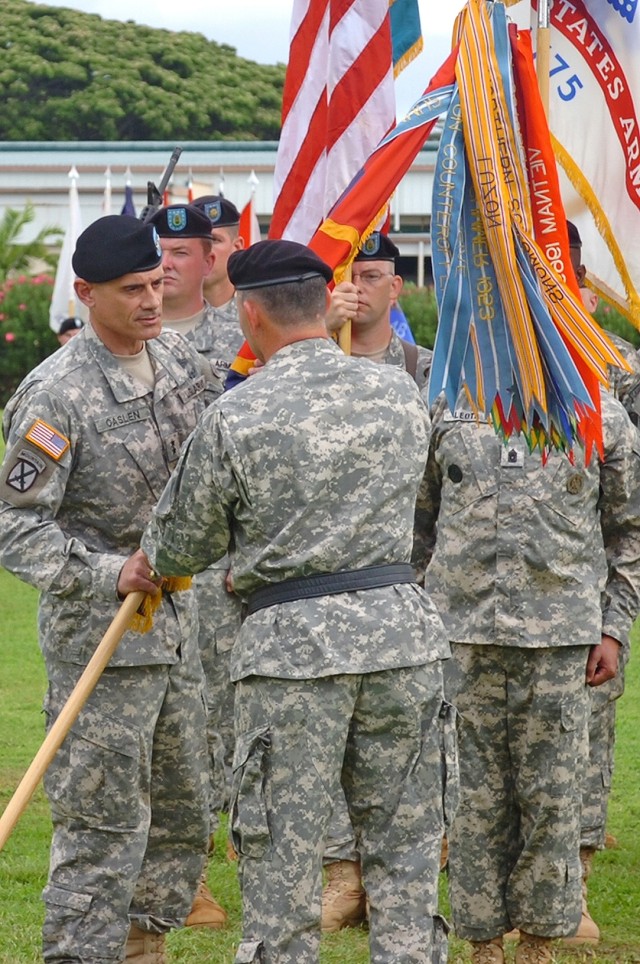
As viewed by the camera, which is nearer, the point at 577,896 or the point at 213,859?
the point at 577,896

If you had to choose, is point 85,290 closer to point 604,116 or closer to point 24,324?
point 604,116

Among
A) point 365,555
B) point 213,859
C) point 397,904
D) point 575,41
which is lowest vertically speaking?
point 213,859

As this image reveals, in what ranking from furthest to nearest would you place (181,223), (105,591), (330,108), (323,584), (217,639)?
1. (181,223)
2. (217,639)
3. (330,108)
4. (105,591)
5. (323,584)

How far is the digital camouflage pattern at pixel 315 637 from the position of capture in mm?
4469

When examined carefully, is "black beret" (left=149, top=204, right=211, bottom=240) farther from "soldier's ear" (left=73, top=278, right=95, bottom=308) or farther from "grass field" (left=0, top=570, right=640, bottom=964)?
"grass field" (left=0, top=570, right=640, bottom=964)

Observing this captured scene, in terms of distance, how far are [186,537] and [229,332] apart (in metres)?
3.49

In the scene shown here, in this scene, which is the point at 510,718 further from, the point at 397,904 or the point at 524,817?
the point at 397,904

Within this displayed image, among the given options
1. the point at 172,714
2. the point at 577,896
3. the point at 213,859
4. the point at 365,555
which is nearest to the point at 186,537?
the point at 365,555

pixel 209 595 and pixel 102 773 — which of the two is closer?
pixel 102 773

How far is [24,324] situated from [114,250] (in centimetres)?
2510

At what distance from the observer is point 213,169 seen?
3919 cm

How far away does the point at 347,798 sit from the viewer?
15.4 ft

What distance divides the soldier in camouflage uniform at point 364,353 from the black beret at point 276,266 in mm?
2007

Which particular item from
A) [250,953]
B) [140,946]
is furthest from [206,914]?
[250,953]
